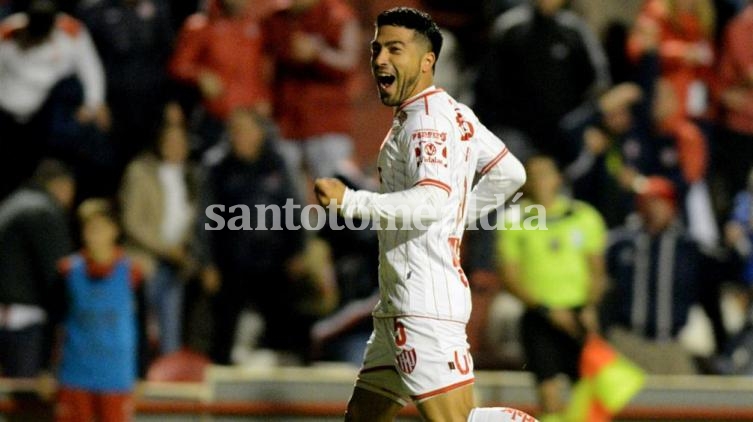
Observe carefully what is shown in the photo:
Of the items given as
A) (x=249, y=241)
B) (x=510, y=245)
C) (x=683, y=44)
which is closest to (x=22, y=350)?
(x=249, y=241)

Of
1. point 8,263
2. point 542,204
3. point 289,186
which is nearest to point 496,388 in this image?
point 542,204

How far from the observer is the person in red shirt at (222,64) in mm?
8875

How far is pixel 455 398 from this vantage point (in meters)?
4.60

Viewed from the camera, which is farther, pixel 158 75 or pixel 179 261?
pixel 158 75

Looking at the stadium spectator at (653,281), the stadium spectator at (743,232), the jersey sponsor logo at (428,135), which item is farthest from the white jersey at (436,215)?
the stadium spectator at (743,232)

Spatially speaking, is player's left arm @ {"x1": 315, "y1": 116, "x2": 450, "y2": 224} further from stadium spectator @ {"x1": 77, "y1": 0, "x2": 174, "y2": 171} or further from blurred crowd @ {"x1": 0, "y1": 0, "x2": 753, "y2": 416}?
stadium spectator @ {"x1": 77, "y1": 0, "x2": 174, "y2": 171}

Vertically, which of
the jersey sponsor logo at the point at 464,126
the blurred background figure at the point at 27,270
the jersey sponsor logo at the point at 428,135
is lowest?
the blurred background figure at the point at 27,270

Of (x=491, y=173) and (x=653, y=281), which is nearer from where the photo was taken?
(x=491, y=173)

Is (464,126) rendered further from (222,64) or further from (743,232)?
(743,232)

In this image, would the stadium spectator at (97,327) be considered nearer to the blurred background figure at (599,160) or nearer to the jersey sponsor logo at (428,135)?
the blurred background figure at (599,160)

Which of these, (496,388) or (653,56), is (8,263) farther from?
(653,56)

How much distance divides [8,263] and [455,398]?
13.8 ft

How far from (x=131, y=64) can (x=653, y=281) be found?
12.1 ft

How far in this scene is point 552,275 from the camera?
7867mm
